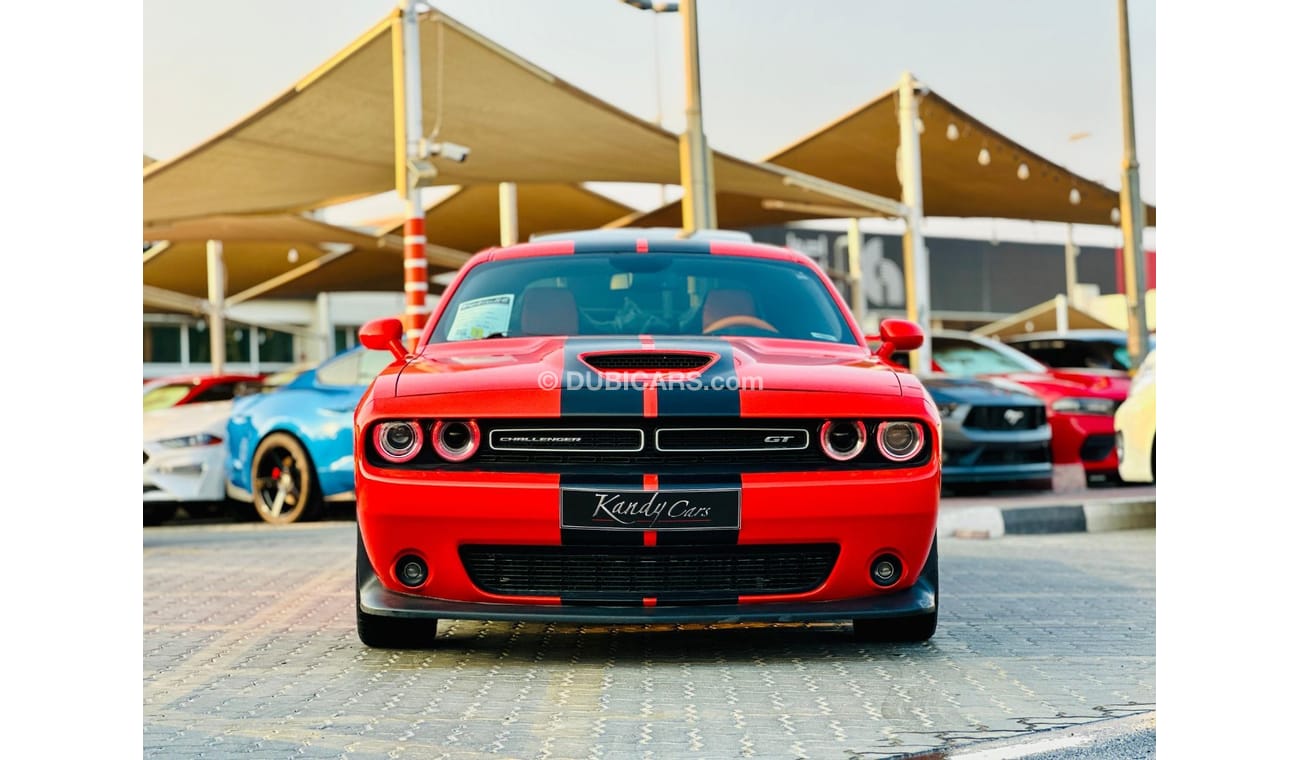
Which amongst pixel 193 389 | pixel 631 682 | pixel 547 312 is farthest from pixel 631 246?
pixel 193 389

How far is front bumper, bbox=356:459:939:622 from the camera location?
496 centimetres

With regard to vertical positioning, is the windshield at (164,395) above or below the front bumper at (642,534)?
above

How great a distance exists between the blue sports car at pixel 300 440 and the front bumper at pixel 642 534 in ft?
21.5

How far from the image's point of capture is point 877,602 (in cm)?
518

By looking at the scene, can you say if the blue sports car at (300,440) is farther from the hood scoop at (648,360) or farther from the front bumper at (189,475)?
the hood scoop at (648,360)

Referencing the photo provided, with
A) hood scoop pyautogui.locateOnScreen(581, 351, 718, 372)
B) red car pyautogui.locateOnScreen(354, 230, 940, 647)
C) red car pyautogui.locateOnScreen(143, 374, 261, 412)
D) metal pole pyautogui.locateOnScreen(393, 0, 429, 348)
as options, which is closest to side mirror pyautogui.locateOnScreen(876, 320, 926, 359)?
red car pyautogui.locateOnScreen(354, 230, 940, 647)

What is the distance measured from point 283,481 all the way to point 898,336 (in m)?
6.95

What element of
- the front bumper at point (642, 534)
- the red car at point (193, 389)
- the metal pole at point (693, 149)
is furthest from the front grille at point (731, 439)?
the metal pole at point (693, 149)

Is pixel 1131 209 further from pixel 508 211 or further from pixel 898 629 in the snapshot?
pixel 898 629

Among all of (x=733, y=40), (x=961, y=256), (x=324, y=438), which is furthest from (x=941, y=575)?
(x=961, y=256)

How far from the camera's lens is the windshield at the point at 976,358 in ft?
48.1

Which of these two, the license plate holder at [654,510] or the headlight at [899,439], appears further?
the headlight at [899,439]
